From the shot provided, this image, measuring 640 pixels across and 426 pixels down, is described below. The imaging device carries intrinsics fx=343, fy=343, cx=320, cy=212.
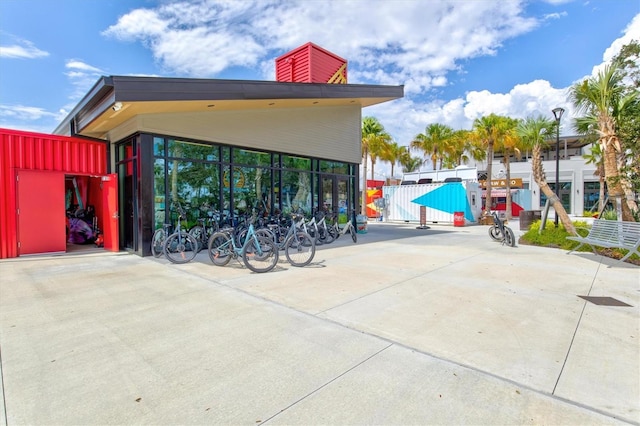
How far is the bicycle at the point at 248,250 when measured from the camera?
6664mm

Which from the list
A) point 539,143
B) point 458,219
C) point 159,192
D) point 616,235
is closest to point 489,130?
point 458,219

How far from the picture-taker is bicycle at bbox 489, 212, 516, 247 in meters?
10.3

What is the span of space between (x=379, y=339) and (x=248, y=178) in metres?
8.24

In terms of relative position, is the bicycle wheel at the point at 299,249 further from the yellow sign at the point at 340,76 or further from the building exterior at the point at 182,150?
the yellow sign at the point at 340,76

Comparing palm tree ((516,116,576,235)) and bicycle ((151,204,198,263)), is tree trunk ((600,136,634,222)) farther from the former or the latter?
bicycle ((151,204,198,263))

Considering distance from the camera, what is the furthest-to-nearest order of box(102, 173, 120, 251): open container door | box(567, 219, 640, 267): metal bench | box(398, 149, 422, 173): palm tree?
box(398, 149, 422, 173): palm tree < box(102, 173, 120, 251): open container door < box(567, 219, 640, 267): metal bench

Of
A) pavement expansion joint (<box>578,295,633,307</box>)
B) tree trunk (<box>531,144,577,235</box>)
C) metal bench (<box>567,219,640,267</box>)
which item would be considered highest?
tree trunk (<box>531,144,577,235</box>)

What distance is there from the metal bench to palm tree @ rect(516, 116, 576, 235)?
248 centimetres

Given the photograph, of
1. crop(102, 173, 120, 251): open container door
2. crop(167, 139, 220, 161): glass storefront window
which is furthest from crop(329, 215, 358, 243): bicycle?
crop(102, 173, 120, 251): open container door

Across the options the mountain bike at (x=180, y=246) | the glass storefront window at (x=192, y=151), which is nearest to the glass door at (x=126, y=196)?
the glass storefront window at (x=192, y=151)

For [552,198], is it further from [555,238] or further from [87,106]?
[87,106]

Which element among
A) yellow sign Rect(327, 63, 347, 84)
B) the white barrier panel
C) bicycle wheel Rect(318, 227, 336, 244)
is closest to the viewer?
bicycle wheel Rect(318, 227, 336, 244)

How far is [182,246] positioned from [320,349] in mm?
5614

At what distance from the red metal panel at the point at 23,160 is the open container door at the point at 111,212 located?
0.76 meters
